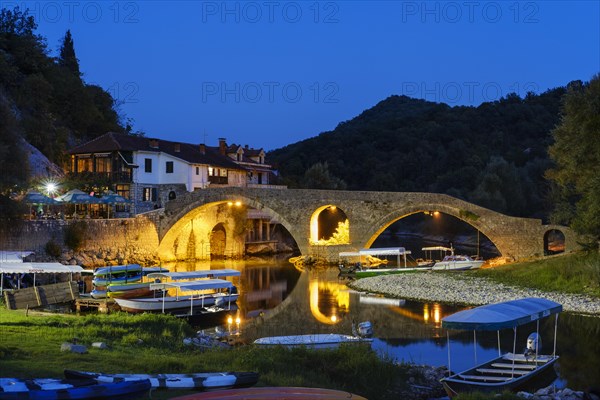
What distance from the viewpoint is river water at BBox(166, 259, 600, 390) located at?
17625 mm

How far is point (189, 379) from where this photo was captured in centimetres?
1024

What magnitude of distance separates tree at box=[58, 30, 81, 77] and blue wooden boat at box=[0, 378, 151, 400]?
6133 cm

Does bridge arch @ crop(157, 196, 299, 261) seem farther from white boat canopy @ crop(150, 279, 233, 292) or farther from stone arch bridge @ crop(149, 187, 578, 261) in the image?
white boat canopy @ crop(150, 279, 233, 292)

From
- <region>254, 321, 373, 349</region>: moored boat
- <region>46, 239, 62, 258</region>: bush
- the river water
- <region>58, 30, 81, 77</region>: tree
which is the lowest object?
the river water

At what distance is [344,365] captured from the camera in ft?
44.7

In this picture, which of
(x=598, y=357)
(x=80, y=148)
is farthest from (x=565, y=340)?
(x=80, y=148)

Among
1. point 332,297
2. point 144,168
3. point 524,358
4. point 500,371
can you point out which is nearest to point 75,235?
point 144,168

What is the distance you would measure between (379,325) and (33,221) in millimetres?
23650

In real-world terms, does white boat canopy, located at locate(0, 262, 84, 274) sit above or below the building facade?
below

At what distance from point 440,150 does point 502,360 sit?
213 feet

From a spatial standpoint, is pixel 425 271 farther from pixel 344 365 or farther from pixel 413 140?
pixel 413 140

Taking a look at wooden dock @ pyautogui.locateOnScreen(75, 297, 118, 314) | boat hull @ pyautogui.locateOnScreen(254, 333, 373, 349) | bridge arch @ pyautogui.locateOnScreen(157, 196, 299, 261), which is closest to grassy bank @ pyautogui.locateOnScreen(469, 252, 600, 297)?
boat hull @ pyautogui.locateOnScreen(254, 333, 373, 349)


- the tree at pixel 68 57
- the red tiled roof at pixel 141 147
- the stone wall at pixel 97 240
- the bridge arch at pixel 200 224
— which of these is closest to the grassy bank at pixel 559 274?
the bridge arch at pixel 200 224

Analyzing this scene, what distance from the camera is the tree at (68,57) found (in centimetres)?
6719
